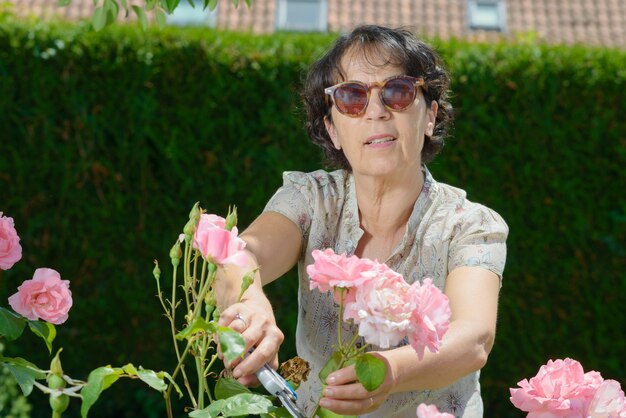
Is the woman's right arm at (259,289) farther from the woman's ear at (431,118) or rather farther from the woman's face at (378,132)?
the woman's ear at (431,118)

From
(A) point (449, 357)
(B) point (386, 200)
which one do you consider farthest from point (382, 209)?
(A) point (449, 357)

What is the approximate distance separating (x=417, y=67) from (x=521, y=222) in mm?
3278

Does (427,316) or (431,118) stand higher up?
(431,118)

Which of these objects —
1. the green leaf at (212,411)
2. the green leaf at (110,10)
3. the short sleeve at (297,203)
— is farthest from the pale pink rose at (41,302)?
the green leaf at (110,10)

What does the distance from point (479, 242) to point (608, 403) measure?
0.77 metres

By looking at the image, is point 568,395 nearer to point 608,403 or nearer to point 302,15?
point 608,403

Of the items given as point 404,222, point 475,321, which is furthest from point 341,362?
point 404,222

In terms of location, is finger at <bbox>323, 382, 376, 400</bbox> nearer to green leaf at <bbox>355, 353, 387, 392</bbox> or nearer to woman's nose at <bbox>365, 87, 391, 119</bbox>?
green leaf at <bbox>355, 353, 387, 392</bbox>

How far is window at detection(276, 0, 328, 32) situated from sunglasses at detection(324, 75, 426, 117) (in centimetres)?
1487

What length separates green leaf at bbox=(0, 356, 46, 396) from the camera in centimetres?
185

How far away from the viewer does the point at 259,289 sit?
2.06 metres

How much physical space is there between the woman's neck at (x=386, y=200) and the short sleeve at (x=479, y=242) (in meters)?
0.17

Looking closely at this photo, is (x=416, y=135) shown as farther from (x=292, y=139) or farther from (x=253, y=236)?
(x=292, y=139)

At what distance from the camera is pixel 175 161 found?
18.0 feet
